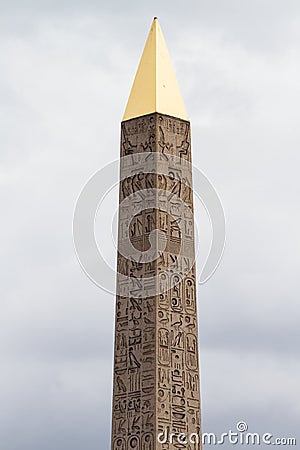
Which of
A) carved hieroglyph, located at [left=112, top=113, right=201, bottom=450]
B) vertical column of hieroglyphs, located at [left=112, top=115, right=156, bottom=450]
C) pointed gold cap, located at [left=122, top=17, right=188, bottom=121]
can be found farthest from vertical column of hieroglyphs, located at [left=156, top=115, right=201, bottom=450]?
pointed gold cap, located at [left=122, top=17, right=188, bottom=121]

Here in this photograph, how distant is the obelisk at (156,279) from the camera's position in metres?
23.5

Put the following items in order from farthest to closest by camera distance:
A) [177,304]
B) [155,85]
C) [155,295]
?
[155,85] → [177,304] → [155,295]

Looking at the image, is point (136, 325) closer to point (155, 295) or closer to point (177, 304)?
point (155, 295)

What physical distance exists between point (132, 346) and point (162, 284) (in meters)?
1.09

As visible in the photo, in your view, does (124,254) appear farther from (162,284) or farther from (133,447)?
(133,447)

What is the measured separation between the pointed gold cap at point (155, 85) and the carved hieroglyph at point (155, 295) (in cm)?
21

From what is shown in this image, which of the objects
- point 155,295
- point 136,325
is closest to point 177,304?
point 155,295

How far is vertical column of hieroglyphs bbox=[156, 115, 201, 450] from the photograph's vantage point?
23469mm

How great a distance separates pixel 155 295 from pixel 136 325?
22.5 inches

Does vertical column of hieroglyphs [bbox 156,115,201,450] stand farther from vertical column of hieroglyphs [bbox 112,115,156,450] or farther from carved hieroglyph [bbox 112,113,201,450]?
vertical column of hieroglyphs [bbox 112,115,156,450]

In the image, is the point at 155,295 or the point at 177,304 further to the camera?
the point at 177,304

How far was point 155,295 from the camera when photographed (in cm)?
2378

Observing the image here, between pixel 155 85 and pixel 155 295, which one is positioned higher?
→ pixel 155 85

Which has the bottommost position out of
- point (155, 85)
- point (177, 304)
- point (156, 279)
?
point (177, 304)
